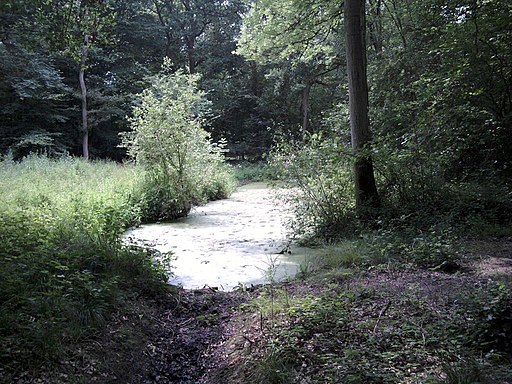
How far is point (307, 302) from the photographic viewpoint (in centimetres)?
377

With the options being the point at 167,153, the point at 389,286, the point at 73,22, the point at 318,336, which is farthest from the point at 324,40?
the point at 318,336

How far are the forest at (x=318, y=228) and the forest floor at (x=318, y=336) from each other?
0.02 m

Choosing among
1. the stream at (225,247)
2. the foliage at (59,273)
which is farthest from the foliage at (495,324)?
the foliage at (59,273)

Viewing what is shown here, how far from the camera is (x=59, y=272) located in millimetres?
4160

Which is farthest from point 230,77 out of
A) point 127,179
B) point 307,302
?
point 307,302

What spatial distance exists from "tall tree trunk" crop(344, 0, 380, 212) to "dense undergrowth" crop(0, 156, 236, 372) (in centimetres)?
376

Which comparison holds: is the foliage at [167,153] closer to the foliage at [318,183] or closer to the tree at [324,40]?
the tree at [324,40]

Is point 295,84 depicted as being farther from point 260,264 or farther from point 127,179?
point 260,264

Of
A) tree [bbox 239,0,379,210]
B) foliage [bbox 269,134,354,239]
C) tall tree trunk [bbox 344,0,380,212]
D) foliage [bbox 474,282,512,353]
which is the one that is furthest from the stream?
foliage [bbox 474,282,512,353]

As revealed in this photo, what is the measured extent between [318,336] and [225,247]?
14.8 feet

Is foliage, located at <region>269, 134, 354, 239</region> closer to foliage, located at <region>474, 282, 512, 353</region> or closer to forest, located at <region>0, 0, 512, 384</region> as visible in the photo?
forest, located at <region>0, 0, 512, 384</region>

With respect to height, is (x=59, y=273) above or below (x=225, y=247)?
above

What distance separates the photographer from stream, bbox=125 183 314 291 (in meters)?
5.76

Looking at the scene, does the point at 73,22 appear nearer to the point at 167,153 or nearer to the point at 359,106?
the point at 167,153
